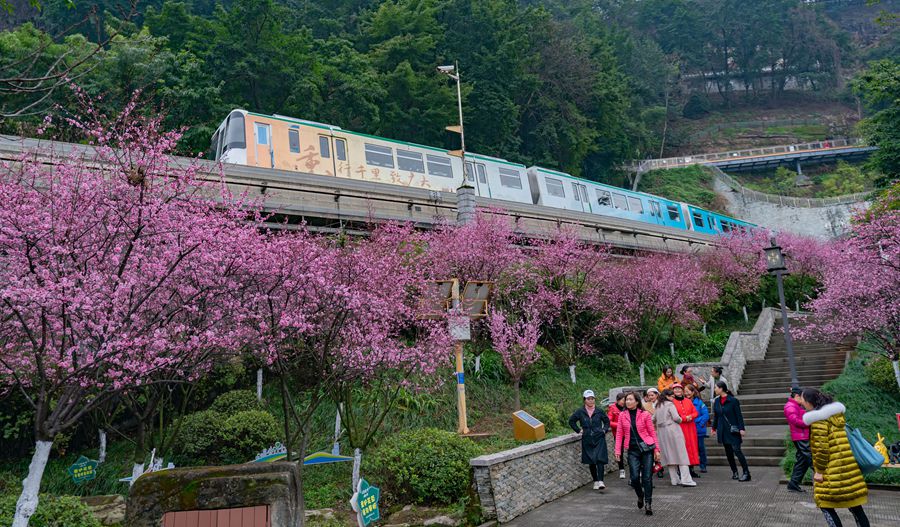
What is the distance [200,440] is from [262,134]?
11.5 m

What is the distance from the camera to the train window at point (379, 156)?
21609 mm

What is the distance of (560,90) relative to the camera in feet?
140

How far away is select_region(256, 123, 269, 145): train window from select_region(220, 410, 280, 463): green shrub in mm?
10830

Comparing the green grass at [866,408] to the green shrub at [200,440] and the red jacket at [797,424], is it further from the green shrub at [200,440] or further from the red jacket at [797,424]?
the green shrub at [200,440]

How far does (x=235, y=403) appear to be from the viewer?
37.8 feet

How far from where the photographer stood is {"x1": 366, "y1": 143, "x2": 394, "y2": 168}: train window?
2161 cm

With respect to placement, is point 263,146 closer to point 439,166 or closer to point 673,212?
point 439,166

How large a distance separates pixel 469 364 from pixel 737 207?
154 ft

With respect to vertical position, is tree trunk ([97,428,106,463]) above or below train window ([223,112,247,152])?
below

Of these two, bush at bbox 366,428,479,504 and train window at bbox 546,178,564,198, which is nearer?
bush at bbox 366,428,479,504

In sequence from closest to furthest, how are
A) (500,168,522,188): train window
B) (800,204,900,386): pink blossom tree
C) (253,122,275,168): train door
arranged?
(800,204,900,386): pink blossom tree < (253,122,275,168): train door < (500,168,522,188): train window

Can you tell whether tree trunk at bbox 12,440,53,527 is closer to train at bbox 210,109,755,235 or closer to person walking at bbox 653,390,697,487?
person walking at bbox 653,390,697,487

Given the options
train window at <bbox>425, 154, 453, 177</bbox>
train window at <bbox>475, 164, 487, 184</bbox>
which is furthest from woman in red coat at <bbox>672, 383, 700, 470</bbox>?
train window at <bbox>475, 164, 487, 184</bbox>

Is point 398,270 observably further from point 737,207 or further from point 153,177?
point 737,207
